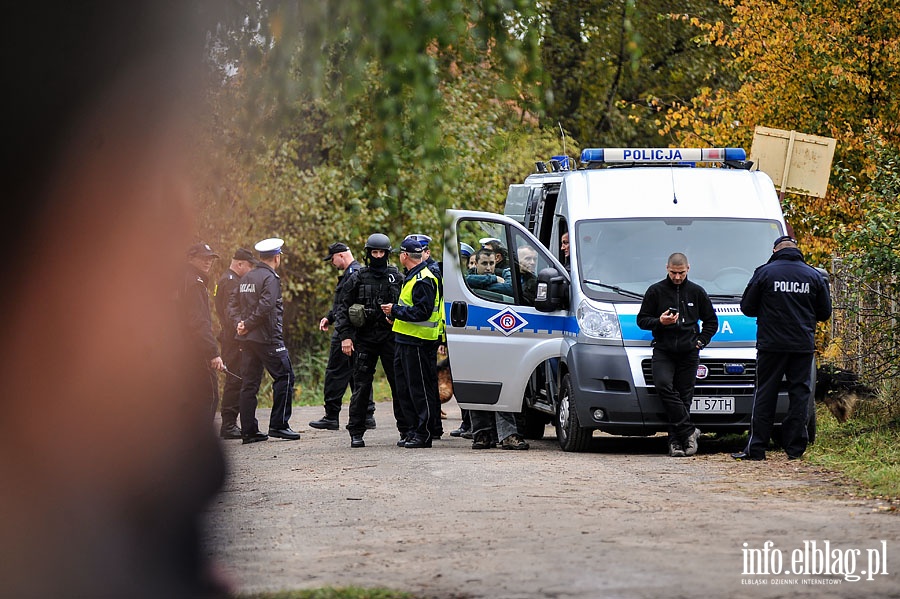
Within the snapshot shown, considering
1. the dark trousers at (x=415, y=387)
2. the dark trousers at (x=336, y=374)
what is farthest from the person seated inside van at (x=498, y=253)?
the dark trousers at (x=336, y=374)

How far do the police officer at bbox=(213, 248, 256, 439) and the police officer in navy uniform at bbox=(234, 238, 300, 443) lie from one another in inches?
17.1

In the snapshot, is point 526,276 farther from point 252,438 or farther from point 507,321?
point 252,438

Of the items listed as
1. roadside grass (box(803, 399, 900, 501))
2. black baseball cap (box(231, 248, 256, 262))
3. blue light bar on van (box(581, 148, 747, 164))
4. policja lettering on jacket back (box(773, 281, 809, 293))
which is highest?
blue light bar on van (box(581, 148, 747, 164))

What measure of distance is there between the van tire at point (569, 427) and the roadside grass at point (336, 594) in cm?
658

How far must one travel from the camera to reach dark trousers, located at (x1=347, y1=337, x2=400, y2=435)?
13.8m

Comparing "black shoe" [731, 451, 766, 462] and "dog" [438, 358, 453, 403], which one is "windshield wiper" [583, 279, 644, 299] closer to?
"black shoe" [731, 451, 766, 462]

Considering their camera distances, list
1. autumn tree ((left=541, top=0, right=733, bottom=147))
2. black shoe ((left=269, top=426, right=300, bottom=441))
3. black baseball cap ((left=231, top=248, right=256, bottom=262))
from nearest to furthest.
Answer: black shoe ((left=269, top=426, right=300, bottom=441))
black baseball cap ((left=231, top=248, right=256, bottom=262))
autumn tree ((left=541, top=0, right=733, bottom=147))

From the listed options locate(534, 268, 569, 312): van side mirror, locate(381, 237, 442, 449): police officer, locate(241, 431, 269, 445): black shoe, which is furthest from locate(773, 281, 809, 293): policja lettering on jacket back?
locate(241, 431, 269, 445): black shoe

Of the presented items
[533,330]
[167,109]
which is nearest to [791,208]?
[533,330]

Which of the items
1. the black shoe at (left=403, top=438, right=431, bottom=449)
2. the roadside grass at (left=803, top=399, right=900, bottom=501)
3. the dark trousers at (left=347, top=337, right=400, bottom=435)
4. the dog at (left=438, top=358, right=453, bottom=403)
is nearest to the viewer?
the roadside grass at (left=803, top=399, right=900, bottom=501)

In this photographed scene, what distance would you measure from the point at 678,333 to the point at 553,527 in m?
4.43

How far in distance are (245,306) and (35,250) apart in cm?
854

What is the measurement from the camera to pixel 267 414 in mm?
20375

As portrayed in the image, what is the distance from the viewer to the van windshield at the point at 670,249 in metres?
13.0
